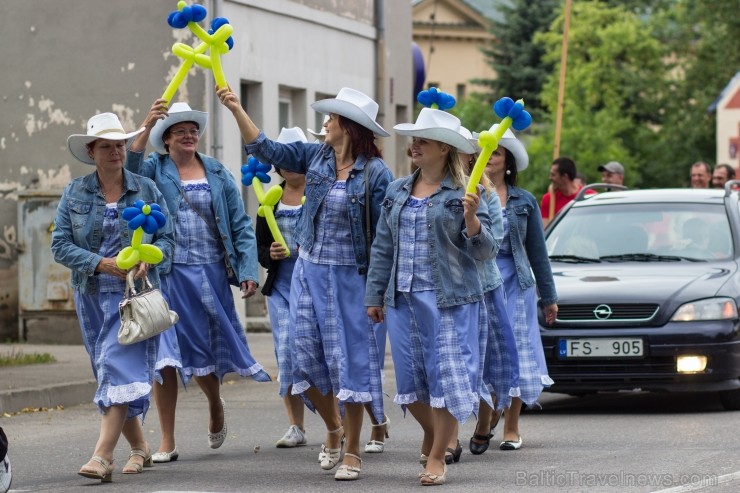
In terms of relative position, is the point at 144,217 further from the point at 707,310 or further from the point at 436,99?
the point at 707,310

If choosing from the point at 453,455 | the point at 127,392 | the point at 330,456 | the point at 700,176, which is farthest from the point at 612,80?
the point at 127,392

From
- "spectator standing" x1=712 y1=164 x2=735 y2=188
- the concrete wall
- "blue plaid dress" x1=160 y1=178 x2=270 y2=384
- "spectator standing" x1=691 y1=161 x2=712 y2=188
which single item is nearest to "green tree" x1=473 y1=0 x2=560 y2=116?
the concrete wall

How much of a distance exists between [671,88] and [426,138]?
80666mm

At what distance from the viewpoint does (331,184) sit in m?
9.75

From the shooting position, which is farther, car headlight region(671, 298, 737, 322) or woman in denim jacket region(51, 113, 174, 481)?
car headlight region(671, 298, 737, 322)

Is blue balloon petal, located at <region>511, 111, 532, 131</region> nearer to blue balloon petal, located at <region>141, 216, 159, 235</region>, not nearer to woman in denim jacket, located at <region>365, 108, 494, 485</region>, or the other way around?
woman in denim jacket, located at <region>365, 108, 494, 485</region>

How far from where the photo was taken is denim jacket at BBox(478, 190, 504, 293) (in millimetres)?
9844

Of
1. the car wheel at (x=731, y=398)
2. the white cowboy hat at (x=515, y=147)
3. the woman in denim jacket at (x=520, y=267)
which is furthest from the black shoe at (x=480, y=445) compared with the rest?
the car wheel at (x=731, y=398)

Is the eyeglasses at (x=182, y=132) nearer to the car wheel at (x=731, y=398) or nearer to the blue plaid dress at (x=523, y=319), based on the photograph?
the blue plaid dress at (x=523, y=319)

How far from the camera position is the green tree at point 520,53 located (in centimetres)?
8100

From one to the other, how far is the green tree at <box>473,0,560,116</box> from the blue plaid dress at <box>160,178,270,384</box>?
7018cm

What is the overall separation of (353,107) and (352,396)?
1553 millimetres

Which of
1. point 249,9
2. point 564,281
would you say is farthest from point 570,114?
point 564,281

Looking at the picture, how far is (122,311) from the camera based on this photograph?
929 centimetres
